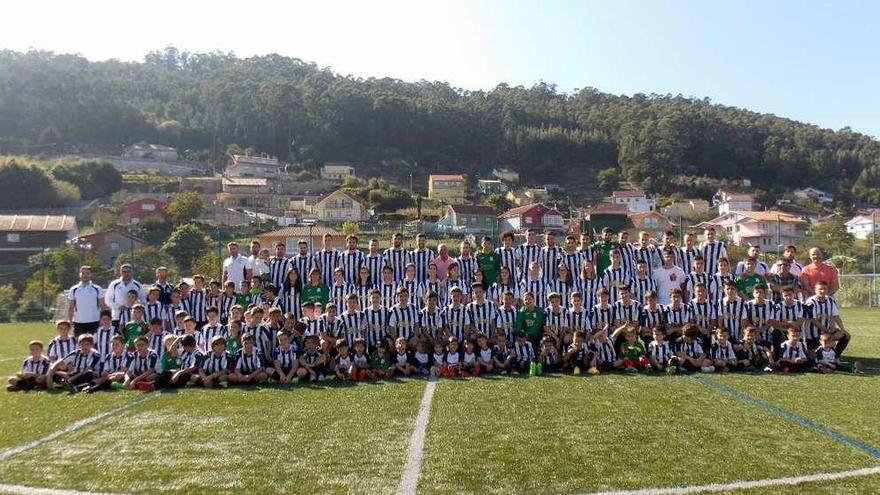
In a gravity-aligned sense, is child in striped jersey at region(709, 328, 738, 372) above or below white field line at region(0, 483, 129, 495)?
above

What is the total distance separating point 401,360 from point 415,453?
3177 mm

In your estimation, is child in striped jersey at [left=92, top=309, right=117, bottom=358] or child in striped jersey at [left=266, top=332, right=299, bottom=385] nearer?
child in striped jersey at [left=266, top=332, right=299, bottom=385]

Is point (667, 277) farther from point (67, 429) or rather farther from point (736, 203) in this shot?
point (736, 203)

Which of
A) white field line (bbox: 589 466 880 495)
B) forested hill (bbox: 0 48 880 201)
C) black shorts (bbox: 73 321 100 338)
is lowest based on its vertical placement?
white field line (bbox: 589 466 880 495)

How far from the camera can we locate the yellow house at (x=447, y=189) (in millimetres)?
66994

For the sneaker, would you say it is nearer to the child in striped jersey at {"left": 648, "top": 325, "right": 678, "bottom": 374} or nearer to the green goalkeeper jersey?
the green goalkeeper jersey

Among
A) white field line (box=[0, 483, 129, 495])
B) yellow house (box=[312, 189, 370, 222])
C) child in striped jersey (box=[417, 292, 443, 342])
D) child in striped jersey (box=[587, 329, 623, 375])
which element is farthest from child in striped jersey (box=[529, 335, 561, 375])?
yellow house (box=[312, 189, 370, 222])

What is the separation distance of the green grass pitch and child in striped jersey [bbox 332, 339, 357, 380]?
0.36 m

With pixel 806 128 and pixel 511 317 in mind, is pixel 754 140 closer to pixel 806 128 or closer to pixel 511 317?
pixel 806 128

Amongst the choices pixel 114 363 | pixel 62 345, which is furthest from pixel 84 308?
pixel 114 363

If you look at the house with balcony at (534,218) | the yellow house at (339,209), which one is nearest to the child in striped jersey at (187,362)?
the house with balcony at (534,218)

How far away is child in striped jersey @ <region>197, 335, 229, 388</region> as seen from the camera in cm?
702

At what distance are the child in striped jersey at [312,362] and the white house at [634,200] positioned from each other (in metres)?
61.5

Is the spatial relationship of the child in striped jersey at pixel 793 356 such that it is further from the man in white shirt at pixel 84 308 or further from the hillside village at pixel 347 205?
the hillside village at pixel 347 205
